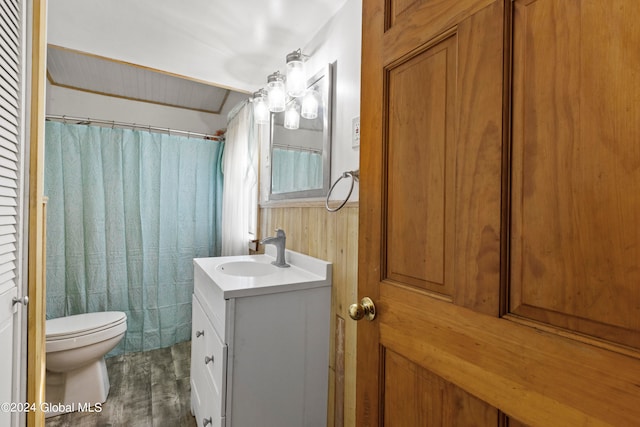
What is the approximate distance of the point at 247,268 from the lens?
64.9 inches

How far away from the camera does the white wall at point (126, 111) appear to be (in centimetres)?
253

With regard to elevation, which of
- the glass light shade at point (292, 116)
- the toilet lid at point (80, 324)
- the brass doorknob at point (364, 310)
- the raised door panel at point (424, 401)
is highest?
the glass light shade at point (292, 116)

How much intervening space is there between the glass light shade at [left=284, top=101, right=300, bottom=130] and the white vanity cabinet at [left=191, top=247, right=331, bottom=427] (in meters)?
0.77

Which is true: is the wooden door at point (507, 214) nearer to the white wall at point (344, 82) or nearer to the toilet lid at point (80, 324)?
the white wall at point (344, 82)

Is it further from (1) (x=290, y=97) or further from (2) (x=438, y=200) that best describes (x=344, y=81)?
(2) (x=438, y=200)

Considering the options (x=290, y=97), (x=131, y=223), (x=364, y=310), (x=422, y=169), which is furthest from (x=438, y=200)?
(x=131, y=223)

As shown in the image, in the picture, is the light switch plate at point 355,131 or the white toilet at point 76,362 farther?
the white toilet at point 76,362

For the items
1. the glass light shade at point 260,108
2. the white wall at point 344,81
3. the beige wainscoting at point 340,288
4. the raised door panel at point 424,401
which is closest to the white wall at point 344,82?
the white wall at point 344,81

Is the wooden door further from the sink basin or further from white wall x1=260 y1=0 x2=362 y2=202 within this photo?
the sink basin

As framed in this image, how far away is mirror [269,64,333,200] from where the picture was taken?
1403 millimetres

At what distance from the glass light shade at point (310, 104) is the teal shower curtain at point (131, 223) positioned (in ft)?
4.86

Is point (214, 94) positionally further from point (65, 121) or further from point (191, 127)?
point (65, 121)

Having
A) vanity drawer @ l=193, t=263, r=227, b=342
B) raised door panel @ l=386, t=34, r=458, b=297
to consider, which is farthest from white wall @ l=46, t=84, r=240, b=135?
raised door panel @ l=386, t=34, r=458, b=297

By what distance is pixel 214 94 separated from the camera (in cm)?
279
